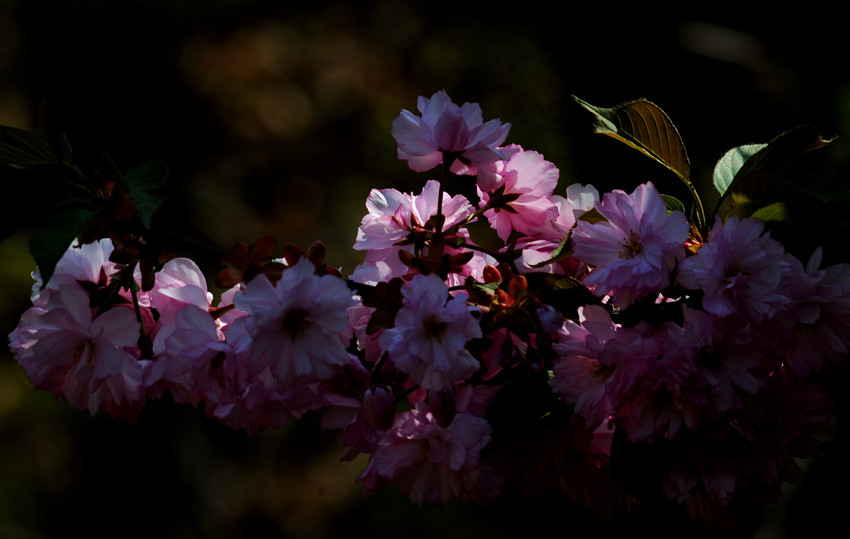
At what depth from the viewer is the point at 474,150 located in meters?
0.64

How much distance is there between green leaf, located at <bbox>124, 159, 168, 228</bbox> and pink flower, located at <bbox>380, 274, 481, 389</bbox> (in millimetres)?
160

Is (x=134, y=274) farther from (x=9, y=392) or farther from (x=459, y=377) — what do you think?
(x=9, y=392)

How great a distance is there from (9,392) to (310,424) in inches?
52.6

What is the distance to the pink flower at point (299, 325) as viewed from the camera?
518mm

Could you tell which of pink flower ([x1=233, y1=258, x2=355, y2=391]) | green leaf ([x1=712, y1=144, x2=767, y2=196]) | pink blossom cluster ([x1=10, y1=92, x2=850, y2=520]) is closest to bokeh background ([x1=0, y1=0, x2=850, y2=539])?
green leaf ([x1=712, y1=144, x2=767, y2=196])

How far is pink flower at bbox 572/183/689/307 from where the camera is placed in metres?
0.56

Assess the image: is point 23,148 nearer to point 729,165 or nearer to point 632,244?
point 632,244

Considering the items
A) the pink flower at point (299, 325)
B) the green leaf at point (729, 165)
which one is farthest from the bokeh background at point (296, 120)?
the pink flower at point (299, 325)

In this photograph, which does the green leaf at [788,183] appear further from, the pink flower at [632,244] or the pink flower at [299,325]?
the pink flower at [299,325]

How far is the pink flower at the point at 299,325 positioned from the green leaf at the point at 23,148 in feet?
0.59

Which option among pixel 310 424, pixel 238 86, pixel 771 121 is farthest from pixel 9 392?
pixel 771 121

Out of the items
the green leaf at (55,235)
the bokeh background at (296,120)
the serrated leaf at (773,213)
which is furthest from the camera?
the bokeh background at (296,120)

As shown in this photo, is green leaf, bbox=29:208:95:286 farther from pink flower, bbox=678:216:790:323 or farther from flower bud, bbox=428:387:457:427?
pink flower, bbox=678:216:790:323

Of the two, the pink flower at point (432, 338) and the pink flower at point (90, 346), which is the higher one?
the pink flower at point (432, 338)
